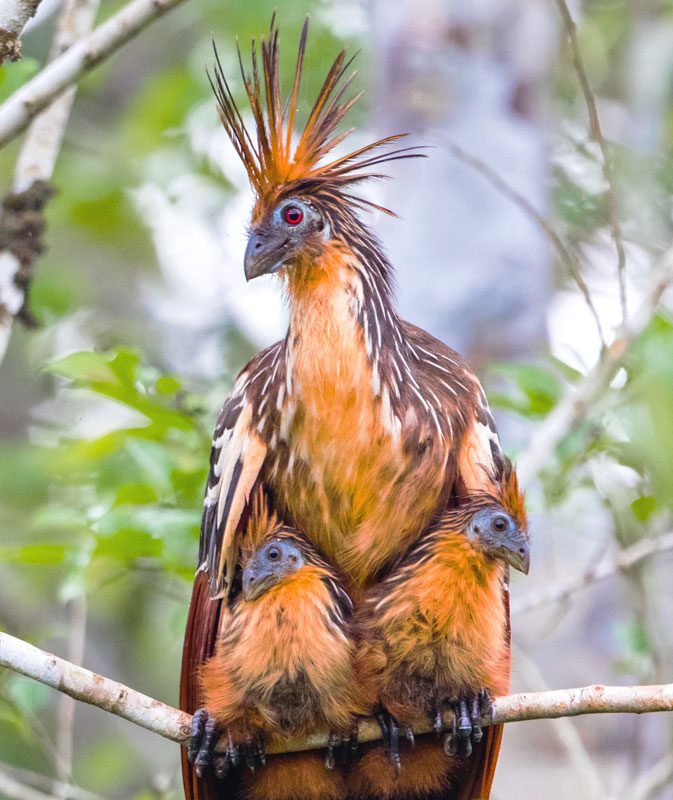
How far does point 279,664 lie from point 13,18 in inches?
69.3

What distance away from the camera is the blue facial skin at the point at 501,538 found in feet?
9.64

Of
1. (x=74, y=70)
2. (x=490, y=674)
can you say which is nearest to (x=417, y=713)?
(x=490, y=674)

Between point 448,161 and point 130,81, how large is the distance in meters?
4.13

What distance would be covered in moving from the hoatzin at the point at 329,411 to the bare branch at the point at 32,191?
815mm

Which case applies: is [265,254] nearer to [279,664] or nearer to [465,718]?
[279,664]

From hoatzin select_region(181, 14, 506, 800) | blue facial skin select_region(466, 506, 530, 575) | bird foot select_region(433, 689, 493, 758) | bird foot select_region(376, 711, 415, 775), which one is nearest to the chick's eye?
blue facial skin select_region(466, 506, 530, 575)

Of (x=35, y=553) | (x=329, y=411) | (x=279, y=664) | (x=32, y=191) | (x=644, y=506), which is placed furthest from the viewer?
(x=644, y=506)

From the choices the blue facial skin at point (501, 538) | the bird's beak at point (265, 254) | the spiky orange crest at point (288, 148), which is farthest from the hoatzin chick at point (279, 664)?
the spiky orange crest at point (288, 148)

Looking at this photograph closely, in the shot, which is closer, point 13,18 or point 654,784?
point 13,18

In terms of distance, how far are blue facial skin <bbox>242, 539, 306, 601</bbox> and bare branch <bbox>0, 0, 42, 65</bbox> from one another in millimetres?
1434

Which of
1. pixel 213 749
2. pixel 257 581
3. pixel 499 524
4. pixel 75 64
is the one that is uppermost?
pixel 75 64

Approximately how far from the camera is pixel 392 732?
2.99 metres

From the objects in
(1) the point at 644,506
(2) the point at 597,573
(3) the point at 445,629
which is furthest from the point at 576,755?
(3) the point at 445,629

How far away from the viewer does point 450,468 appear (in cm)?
314
